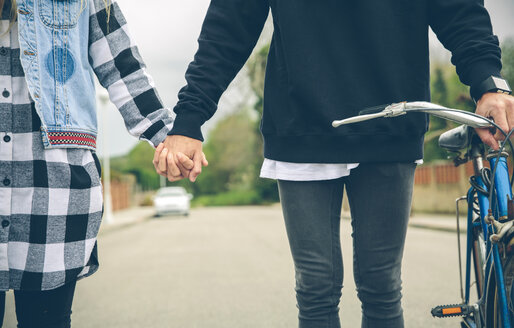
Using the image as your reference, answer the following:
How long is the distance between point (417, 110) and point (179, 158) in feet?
2.41

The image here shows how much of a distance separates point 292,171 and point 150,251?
7.47 m

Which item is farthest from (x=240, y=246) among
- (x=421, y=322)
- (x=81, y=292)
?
(x=421, y=322)

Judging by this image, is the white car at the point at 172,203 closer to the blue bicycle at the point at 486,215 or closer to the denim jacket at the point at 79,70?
the blue bicycle at the point at 486,215

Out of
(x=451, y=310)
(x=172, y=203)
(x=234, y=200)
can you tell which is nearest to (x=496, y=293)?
(x=451, y=310)

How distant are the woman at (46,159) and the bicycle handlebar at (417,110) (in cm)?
79

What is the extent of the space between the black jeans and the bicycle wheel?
132 centimetres

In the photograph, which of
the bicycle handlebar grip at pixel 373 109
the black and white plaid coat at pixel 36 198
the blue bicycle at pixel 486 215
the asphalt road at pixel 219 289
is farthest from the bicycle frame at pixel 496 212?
the asphalt road at pixel 219 289

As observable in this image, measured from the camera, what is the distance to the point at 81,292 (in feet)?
17.2

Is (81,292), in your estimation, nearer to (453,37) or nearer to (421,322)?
(421,322)

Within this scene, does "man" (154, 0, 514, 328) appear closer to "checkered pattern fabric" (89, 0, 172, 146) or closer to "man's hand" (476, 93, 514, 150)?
"man's hand" (476, 93, 514, 150)

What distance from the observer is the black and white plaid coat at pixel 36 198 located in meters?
1.53

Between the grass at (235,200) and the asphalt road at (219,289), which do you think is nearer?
the asphalt road at (219,289)

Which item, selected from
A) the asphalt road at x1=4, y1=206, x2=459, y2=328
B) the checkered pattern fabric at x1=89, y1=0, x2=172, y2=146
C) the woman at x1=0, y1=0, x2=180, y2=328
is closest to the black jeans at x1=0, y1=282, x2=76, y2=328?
the woman at x1=0, y1=0, x2=180, y2=328

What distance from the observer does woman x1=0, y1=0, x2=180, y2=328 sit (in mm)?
1531
